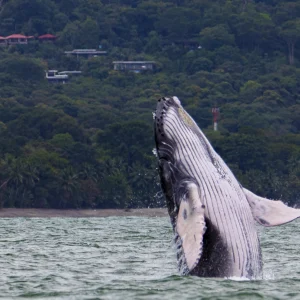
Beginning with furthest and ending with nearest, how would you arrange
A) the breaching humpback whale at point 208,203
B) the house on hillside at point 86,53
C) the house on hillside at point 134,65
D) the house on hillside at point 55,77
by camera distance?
the house on hillside at point 86,53, the house on hillside at point 134,65, the house on hillside at point 55,77, the breaching humpback whale at point 208,203

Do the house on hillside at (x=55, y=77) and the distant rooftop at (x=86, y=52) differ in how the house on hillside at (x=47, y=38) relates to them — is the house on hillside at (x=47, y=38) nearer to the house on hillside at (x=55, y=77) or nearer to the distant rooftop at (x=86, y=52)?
the distant rooftop at (x=86, y=52)

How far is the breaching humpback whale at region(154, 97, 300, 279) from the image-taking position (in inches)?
525

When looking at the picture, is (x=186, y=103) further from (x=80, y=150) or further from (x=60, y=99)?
(x=80, y=150)

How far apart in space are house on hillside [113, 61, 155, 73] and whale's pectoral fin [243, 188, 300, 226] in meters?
152

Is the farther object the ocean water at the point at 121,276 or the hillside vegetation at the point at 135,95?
the hillside vegetation at the point at 135,95

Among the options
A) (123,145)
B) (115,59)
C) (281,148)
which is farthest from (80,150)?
(115,59)

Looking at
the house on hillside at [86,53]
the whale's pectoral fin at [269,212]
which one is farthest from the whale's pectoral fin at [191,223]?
the house on hillside at [86,53]

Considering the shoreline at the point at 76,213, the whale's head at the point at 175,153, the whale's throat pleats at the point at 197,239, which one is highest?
the whale's head at the point at 175,153

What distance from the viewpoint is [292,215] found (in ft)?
45.0

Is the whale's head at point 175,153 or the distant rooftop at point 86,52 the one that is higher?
the distant rooftop at point 86,52

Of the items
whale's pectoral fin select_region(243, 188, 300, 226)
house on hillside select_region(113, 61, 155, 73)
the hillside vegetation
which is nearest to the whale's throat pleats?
whale's pectoral fin select_region(243, 188, 300, 226)

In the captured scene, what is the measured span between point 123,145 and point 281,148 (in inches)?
611

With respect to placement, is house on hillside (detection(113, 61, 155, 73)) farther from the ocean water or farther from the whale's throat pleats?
the whale's throat pleats

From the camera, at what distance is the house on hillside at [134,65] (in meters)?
166
